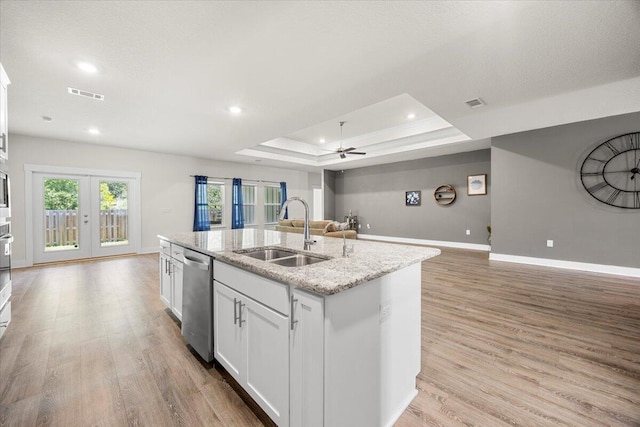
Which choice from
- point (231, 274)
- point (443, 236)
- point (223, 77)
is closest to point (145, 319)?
point (231, 274)

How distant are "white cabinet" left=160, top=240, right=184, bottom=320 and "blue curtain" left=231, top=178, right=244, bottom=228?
519 cm

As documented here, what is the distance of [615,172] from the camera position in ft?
14.0

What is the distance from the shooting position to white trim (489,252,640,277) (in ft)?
13.9

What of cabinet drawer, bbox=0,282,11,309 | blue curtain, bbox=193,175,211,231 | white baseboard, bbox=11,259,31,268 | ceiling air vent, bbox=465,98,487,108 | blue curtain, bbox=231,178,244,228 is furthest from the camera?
blue curtain, bbox=231,178,244,228

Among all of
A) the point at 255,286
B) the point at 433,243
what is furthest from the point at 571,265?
the point at 255,286

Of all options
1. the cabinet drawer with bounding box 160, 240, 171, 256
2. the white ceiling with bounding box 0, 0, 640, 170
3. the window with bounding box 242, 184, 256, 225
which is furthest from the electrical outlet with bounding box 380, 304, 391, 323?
the window with bounding box 242, 184, 256, 225

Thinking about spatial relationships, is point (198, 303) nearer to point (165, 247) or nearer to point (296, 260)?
point (296, 260)

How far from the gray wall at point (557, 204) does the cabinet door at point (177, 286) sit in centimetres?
579

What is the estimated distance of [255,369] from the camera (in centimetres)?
146

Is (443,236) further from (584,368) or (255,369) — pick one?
(255,369)

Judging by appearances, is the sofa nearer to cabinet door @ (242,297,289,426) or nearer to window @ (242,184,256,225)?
window @ (242,184,256,225)

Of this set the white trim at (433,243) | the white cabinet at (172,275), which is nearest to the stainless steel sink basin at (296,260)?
the white cabinet at (172,275)

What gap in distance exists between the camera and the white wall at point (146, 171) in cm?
503

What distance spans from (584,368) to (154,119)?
5.76 m
